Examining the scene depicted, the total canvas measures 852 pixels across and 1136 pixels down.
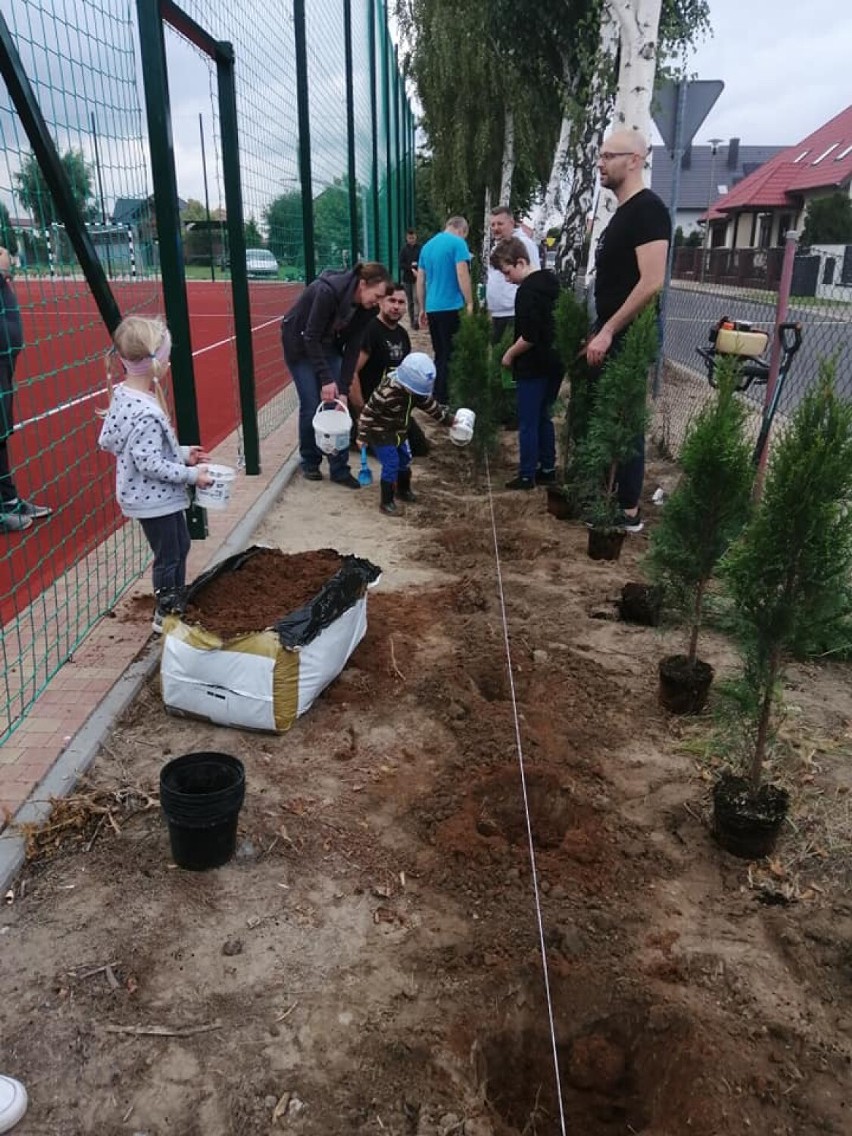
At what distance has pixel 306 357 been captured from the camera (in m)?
6.89

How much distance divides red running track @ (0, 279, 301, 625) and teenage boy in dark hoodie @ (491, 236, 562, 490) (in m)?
2.53

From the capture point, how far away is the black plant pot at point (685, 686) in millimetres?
3697

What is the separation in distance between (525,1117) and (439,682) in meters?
1.99

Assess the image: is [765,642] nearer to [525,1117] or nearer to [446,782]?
[446,782]

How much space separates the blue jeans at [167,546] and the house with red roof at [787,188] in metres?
39.3

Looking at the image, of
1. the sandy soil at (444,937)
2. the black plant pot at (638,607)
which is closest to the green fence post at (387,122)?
the black plant pot at (638,607)

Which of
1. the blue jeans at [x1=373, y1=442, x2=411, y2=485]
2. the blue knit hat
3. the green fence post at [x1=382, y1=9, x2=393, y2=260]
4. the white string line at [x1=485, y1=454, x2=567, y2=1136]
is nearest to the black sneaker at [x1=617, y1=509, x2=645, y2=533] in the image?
the white string line at [x1=485, y1=454, x2=567, y2=1136]

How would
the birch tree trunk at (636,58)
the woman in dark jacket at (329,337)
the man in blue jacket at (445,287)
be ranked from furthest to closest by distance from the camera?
1. the man in blue jacket at (445,287)
2. the birch tree trunk at (636,58)
3. the woman in dark jacket at (329,337)

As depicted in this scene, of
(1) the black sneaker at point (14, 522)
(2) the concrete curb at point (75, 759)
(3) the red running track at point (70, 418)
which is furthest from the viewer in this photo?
(1) the black sneaker at point (14, 522)

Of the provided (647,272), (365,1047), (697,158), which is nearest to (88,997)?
(365,1047)

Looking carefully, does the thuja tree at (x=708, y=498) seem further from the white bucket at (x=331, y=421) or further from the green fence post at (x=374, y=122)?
the green fence post at (x=374, y=122)

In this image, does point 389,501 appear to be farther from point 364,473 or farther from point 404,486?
point 364,473

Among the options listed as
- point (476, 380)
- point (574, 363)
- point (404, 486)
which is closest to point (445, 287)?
point (476, 380)

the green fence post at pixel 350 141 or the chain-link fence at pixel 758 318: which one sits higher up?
the green fence post at pixel 350 141
